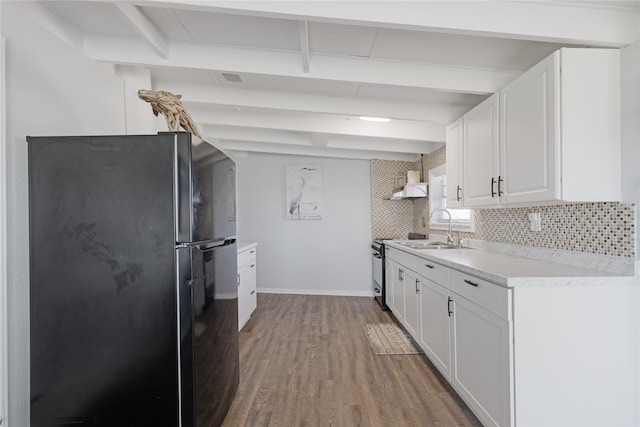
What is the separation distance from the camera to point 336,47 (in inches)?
83.5

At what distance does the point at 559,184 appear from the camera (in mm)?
1662

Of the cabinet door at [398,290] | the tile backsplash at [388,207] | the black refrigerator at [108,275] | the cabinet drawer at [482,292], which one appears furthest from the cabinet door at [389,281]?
the black refrigerator at [108,275]

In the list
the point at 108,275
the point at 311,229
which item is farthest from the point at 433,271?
the point at 311,229

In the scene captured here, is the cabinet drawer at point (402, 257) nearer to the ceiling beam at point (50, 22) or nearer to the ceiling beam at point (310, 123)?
the ceiling beam at point (310, 123)

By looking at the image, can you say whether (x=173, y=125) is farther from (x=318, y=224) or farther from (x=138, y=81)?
(x=318, y=224)

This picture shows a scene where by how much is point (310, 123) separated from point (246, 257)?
173cm

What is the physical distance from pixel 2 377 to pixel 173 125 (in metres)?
1.39

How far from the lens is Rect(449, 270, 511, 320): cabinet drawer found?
5.11 feet

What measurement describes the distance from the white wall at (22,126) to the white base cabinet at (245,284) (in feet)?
6.41

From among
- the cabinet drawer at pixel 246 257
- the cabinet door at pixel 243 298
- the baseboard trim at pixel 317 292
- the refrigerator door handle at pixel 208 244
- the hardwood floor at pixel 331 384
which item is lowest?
the baseboard trim at pixel 317 292

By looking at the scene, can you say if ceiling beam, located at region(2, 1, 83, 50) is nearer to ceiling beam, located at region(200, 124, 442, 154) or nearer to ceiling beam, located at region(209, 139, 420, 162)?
ceiling beam, located at region(200, 124, 442, 154)

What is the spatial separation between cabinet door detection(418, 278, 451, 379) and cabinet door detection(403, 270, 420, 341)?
0.13 metres

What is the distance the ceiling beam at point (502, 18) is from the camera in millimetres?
1573

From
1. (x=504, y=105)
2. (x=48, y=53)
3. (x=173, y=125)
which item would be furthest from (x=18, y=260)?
(x=504, y=105)
